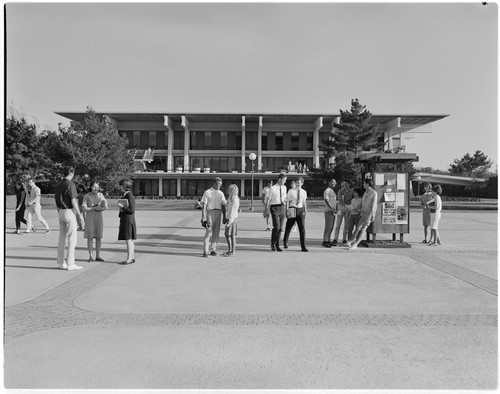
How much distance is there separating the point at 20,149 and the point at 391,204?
35.5 meters

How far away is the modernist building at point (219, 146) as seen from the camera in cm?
5266

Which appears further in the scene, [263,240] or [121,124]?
[121,124]

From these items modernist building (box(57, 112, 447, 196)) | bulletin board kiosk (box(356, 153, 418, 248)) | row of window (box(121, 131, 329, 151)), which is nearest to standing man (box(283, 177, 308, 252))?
bulletin board kiosk (box(356, 153, 418, 248))

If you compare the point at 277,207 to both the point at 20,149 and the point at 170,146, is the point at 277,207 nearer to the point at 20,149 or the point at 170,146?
the point at 20,149

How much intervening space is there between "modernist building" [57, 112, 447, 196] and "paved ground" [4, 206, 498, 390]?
145ft

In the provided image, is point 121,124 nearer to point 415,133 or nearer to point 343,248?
point 415,133

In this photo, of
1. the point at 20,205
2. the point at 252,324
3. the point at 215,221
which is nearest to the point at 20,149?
the point at 20,205

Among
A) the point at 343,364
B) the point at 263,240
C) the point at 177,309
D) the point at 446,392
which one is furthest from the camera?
the point at 263,240

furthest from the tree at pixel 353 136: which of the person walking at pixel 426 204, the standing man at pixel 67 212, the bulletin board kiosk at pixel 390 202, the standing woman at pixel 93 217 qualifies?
the standing man at pixel 67 212

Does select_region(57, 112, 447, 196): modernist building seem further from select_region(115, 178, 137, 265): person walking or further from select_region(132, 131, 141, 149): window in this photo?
select_region(115, 178, 137, 265): person walking

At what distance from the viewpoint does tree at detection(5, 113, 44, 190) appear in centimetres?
3756

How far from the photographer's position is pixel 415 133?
2217 inches

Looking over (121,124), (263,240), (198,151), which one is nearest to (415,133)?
(198,151)

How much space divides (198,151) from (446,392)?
171 feet
